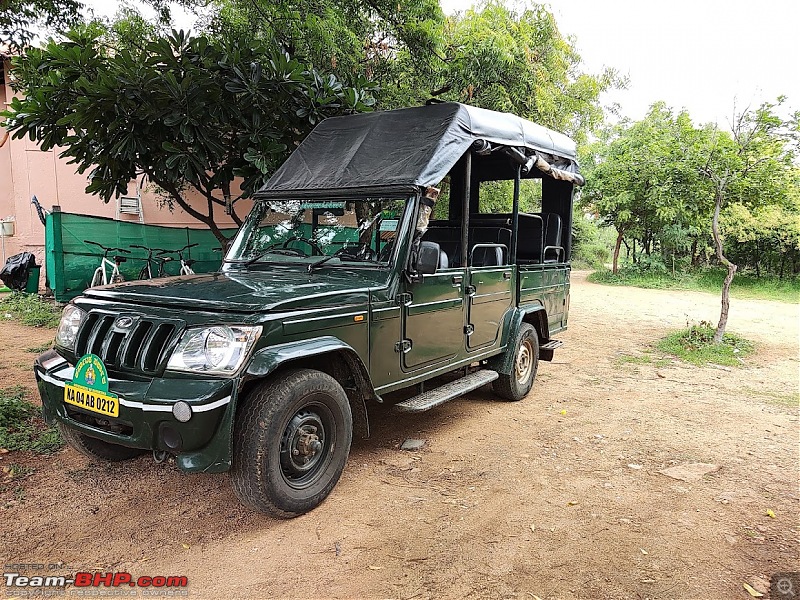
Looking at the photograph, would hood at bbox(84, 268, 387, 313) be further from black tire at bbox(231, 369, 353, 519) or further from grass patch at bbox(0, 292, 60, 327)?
grass patch at bbox(0, 292, 60, 327)

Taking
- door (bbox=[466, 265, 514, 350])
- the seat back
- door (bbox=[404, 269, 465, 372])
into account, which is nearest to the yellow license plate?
door (bbox=[404, 269, 465, 372])

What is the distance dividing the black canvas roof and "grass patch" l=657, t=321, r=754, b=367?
5.04 metres

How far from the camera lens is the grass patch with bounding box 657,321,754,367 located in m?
8.75

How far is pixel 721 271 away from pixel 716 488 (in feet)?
67.2

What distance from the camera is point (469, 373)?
6043 millimetres

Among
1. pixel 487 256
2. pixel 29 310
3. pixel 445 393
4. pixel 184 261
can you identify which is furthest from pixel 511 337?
pixel 29 310

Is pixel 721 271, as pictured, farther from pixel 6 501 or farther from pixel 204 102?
pixel 6 501

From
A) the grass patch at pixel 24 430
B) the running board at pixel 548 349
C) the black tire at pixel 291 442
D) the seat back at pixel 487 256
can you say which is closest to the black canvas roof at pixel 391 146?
the seat back at pixel 487 256

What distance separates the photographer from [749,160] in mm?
9648

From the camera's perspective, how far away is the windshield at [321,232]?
4.54 metres

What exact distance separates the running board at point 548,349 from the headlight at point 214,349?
4446 millimetres

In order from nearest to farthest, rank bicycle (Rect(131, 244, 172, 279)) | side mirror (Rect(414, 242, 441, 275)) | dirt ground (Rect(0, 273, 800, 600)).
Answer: dirt ground (Rect(0, 273, 800, 600)), side mirror (Rect(414, 242, 441, 275)), bicycle (Rect(131, 244, 172, 279))

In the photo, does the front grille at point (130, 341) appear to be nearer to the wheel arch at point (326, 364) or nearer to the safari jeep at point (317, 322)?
the safari jeep at point (317, 322)

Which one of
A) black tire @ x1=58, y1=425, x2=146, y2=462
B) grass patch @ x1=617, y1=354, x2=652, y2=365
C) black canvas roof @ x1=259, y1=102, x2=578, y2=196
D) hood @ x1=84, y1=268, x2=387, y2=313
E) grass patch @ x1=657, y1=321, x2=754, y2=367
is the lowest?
grass patch @ x1=617, y1=354, x2=652, y2=365
